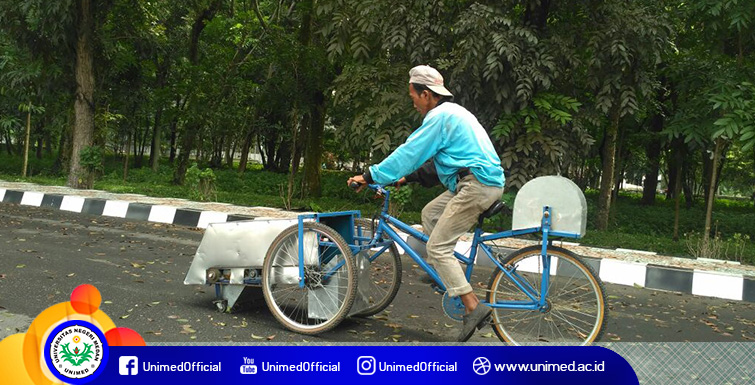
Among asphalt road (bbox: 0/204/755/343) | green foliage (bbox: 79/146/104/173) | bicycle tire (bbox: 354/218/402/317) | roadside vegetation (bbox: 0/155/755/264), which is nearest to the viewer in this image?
asphalt road (bbox: 0/204/755/343)

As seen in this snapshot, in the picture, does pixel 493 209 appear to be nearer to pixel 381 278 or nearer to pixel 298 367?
pixel 381 278

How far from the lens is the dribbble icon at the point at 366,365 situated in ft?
9.61

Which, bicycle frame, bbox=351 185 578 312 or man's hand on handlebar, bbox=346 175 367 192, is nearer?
bicycle frame, bbox=351 185 578 312

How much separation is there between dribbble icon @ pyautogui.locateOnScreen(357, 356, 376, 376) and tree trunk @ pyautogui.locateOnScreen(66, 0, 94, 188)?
1349 centimetres

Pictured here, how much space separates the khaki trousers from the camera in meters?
4.12

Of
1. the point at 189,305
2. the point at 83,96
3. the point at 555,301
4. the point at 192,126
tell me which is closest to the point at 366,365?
the point at 555,301

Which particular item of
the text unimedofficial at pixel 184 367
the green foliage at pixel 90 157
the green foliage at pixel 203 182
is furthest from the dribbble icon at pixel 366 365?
the green foliage at pixel 90 157

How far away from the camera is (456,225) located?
4176 millimetres

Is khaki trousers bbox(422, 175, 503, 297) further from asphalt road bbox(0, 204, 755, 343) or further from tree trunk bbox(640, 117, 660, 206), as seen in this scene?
tree trunk bbox(640, 117, 660, 206)

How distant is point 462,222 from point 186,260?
144 inches

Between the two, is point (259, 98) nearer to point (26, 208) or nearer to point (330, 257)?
point (26, 208)

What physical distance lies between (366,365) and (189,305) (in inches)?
92.7

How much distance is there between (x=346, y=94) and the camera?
1076 centimetres

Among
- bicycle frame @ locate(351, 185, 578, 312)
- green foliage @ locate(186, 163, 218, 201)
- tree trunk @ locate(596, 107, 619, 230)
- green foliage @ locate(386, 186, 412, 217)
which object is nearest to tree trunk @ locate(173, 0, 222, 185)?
green foliage @ locate(186, 163, 218, 201)
